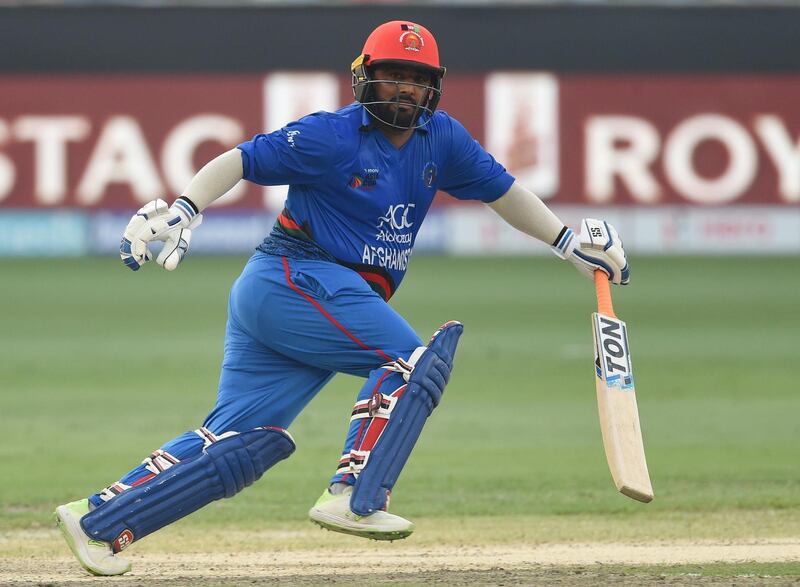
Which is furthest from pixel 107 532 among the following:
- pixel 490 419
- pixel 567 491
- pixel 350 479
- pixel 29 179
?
pixel 29 179

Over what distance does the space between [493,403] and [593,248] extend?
5.39m

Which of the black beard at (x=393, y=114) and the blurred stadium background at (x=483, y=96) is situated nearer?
the black beard at (x=393, y=114)

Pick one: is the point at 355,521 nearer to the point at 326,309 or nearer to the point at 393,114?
the point at 326,309

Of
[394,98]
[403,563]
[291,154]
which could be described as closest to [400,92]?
[394,98]

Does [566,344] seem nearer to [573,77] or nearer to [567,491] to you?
[567,491]

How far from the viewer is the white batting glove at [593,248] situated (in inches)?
225

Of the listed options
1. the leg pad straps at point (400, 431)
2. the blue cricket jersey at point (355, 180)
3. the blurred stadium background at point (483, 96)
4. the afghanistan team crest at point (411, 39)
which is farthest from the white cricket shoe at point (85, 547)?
the blurred stadium background at point (483, 96)

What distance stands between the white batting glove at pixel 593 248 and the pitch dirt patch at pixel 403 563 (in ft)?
3.75

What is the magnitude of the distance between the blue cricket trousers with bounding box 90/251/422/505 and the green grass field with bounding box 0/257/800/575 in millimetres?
1589

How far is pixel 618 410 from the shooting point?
5418 millimetres

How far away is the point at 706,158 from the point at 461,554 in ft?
64.8

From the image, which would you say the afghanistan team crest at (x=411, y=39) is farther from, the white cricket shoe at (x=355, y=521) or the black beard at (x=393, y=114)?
the white cricket shoe at (x=355, y=521)

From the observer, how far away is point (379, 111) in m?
5.20

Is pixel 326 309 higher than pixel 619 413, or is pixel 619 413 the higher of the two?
pixel 326 309
